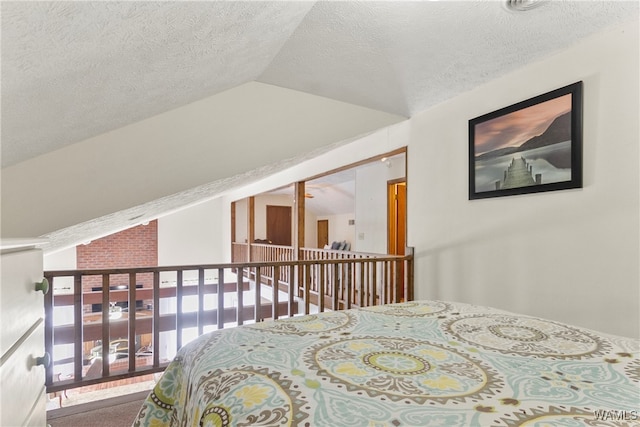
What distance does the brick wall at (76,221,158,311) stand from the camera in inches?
303

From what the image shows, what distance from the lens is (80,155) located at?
7.52 feet

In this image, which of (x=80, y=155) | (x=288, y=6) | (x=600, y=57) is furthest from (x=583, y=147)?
(x=80, y=155)

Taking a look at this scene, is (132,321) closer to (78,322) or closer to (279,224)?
(78,322)

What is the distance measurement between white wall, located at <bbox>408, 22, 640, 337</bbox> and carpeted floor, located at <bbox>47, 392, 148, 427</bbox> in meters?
2.34

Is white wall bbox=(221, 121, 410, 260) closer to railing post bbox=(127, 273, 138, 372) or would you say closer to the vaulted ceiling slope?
the vaulted ceiling slope

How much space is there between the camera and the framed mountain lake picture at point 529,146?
1875mm

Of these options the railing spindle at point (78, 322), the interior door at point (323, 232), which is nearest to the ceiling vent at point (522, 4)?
the railing spindle at point (78, 322)

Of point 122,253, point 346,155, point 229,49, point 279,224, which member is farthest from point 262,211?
point 229,49

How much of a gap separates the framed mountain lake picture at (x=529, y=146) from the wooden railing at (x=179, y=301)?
1069mm

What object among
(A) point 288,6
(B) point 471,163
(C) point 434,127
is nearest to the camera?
(A) point 288,6

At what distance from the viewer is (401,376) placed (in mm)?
810

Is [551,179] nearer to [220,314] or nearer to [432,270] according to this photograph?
[432,270]

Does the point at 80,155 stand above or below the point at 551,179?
above

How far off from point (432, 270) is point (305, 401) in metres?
2.41
